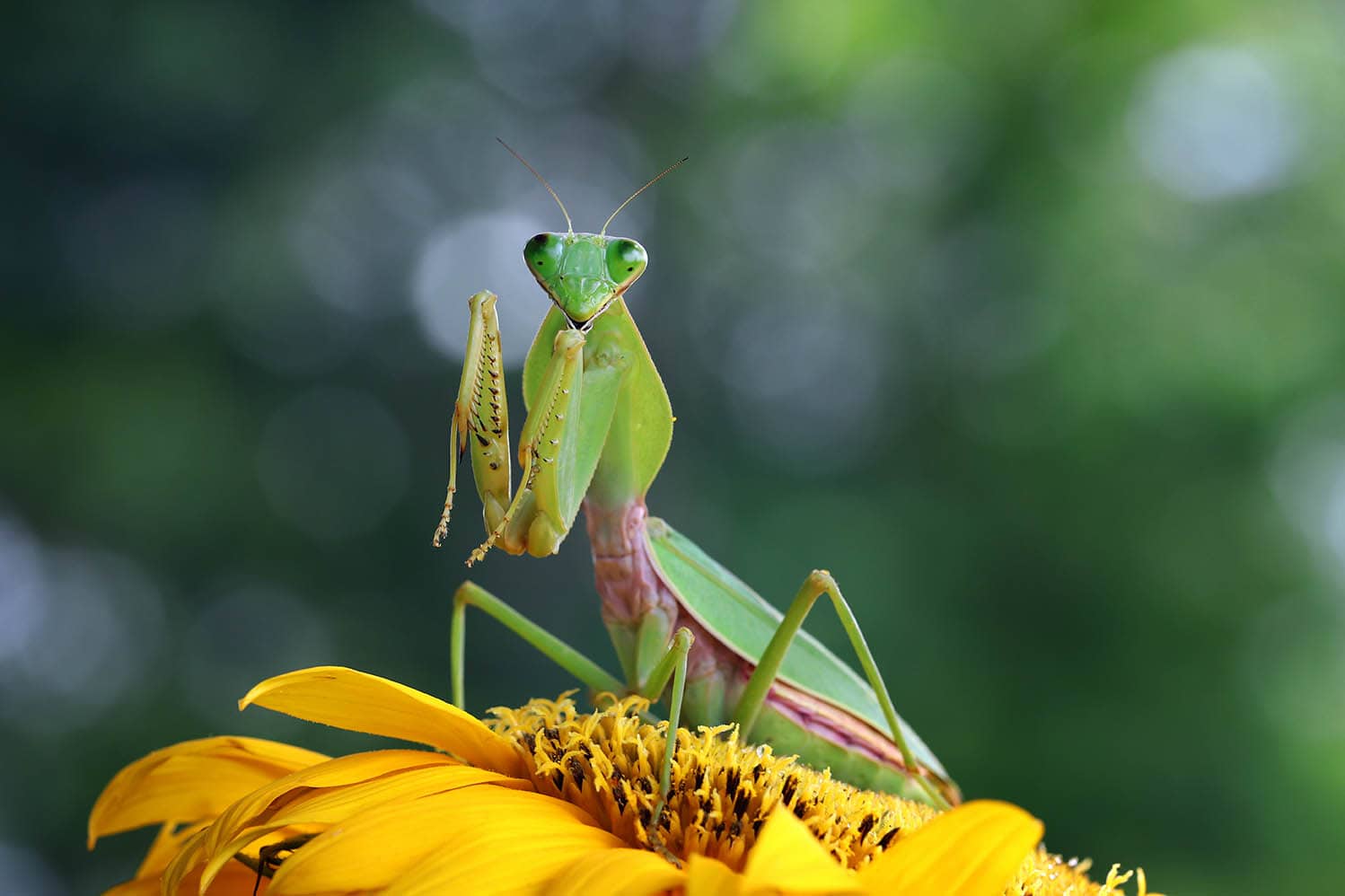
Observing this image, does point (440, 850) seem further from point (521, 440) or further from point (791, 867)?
point (521, 440)

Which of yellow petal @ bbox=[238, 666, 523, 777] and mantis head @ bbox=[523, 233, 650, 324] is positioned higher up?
mantis head @ bbox=[523, 233, 650, 324]

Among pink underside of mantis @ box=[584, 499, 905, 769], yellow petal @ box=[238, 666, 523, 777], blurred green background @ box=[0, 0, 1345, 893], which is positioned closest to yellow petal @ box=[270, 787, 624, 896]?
yellow petal @ box=[238, 666, 523, 777]

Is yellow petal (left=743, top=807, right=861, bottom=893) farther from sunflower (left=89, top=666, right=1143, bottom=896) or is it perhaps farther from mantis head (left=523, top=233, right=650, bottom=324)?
mantis head (left=523, top=233, right=650, bottom=324)

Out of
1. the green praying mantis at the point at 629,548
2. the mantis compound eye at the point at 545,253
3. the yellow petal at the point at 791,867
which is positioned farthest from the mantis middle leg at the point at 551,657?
the yellow petal at the point at 791,867

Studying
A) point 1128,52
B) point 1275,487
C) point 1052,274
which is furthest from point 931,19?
point 1275,487

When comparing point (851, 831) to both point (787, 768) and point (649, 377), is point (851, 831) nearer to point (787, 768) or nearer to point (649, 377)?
point (787, 768)

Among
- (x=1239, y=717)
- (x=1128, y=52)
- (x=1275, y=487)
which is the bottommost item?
(x=1239, y=717)
